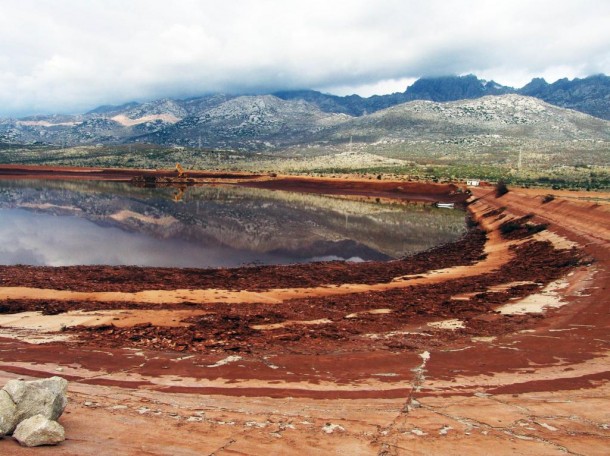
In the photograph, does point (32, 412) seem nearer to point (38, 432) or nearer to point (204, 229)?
point (38, 432)

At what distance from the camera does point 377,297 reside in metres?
18.6

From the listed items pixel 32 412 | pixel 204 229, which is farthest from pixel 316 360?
pixel 204 229

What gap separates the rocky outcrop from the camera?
5.97 metres

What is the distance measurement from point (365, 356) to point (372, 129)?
189247 millimetres

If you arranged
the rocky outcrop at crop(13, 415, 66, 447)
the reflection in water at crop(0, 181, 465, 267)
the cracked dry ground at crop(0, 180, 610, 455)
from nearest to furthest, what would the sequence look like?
the rocky outcrop at crop(13, 415, 66, 447), the cracked dry ground at crop(0, 180, 610, 455), the reflection in water at crop(0, 181, 465, 267)

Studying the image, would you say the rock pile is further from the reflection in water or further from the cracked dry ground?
the reflection in water

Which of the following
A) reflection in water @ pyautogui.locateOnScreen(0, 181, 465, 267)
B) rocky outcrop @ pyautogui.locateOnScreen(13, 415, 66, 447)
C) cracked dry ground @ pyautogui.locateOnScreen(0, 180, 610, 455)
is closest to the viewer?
rocky outcrop @ pyautogui.locateOnScreen(13, 415, 66, 447)

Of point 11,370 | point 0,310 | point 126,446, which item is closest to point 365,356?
point 126,446

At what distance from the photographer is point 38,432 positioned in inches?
236

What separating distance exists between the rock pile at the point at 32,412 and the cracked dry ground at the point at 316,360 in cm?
18

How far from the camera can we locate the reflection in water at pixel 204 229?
2898cm

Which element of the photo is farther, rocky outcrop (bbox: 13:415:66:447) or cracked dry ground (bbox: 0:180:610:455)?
cracked dry ground (bbox: 0:180:610:455)

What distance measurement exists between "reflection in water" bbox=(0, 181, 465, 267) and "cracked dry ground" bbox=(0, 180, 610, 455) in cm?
658

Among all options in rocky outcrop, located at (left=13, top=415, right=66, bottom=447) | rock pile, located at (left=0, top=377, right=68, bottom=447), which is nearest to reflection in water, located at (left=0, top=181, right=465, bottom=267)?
rock pile, located at (left=0, top=377, right=68, bottom=447)
